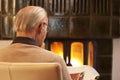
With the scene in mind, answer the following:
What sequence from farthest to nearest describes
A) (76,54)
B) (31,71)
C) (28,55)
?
(76,54)
(28,55)
(31,71)

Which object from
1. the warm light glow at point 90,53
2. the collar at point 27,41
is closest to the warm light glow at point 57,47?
the warm light glow at point 90,53

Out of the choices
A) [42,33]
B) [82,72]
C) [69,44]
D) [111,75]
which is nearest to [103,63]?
[111,75]

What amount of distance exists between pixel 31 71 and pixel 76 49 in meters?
2.02

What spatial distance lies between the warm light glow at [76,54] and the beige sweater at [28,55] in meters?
1.84

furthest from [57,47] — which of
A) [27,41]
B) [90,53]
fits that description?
[27,41]

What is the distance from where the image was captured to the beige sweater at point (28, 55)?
4.42ft

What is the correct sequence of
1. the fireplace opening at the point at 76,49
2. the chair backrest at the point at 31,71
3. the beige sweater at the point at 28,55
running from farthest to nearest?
the fireplace opening at the point at 76,49
the beige sweater at the point at 28,55
the chair backrest at the point at 31,71

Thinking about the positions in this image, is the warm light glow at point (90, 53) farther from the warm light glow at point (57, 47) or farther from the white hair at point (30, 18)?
the white hair at point (30, 18)

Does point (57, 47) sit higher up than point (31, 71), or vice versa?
point (31, 71)

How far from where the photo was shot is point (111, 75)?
10.7 ft

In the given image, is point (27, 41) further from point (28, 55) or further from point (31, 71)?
point (31, 71)

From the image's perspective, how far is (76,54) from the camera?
3.24 meters

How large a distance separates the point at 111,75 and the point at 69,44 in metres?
0.56

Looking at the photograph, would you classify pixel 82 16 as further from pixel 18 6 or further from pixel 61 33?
pixel 18 6
